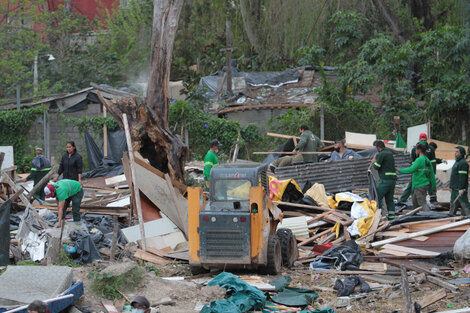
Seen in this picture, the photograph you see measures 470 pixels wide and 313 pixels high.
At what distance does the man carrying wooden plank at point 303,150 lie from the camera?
57.0ft

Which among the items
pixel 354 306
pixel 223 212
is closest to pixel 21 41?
pixel 223 212

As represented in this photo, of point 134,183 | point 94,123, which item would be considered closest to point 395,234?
point 134,183

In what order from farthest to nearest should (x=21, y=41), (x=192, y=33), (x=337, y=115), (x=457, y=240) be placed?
(x=192, y=33)
(x=21, y=41)
(x=337, y=115)
(x=457, y=240)

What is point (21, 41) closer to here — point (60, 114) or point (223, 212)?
point (60, 114)

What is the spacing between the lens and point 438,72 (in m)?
22.7

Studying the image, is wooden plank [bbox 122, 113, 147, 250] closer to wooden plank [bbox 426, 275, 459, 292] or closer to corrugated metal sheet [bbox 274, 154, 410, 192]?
corrugated metal sheet [bbox 274, 154, 410, 192]

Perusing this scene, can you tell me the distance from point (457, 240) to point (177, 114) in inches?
549

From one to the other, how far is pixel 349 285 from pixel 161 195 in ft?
16.3

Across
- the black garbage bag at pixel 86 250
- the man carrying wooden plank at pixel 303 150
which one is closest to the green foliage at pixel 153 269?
the black garbage bag at pixel 86 250

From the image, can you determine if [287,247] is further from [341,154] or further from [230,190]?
[341,154]

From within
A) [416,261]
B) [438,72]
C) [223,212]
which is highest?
[438,72]

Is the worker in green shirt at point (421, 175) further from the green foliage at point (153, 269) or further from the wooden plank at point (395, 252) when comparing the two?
the green foliage at point (153, 269)

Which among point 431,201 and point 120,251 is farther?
point 431,201

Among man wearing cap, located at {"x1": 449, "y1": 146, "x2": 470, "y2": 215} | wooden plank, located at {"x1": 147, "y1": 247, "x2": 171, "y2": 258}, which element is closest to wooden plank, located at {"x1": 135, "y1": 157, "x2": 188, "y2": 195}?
wooden plank, located at {"x1": 147, "y1": 247, "x2": 171, "y2": 258}
